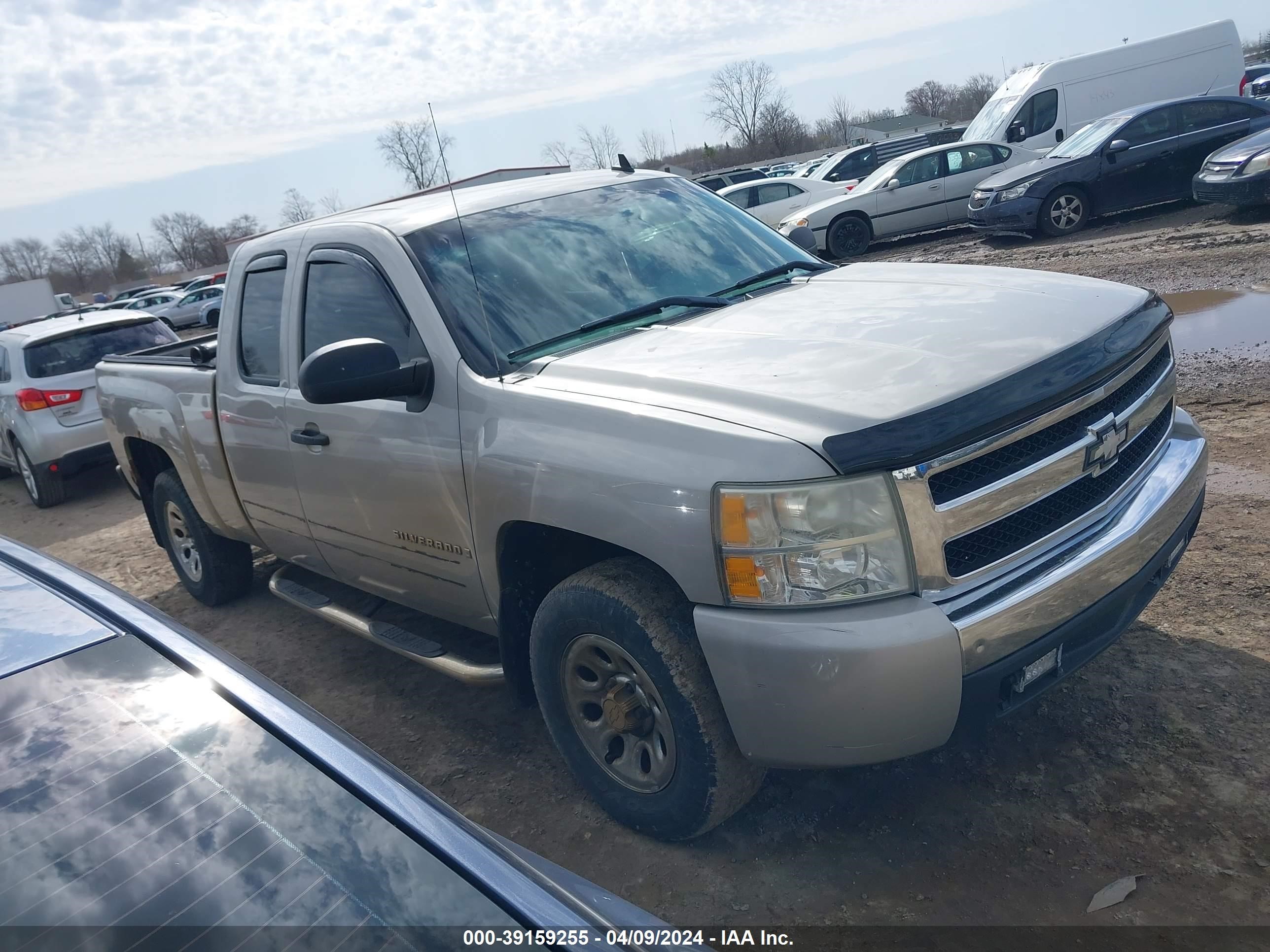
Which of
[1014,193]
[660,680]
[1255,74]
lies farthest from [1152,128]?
[1255,74]

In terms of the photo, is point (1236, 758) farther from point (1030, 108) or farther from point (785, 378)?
point (1030, 108)

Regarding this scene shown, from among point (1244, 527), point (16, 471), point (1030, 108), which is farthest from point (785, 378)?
point (1030, 108)

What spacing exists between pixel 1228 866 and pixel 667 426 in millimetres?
1776

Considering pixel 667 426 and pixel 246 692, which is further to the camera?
pixel 667 426

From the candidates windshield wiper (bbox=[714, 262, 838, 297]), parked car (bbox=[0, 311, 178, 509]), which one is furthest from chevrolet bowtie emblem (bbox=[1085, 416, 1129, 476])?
parked car (bbox=[0, 311, 178, 509])

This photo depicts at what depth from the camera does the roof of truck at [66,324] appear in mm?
9398

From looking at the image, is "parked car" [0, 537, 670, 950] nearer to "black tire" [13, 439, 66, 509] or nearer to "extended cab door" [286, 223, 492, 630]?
"extended cab door" [286, 223, 492, 630]

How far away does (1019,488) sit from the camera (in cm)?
249

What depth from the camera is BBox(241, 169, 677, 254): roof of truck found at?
11.9 ft

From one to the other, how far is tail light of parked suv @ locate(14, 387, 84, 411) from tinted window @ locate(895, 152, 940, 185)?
12736 millimetres

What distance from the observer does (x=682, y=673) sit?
2564mm

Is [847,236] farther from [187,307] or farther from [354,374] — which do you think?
[187,307]

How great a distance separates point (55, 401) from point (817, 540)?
9.01 meters

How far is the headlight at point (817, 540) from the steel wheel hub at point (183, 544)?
417 cm
